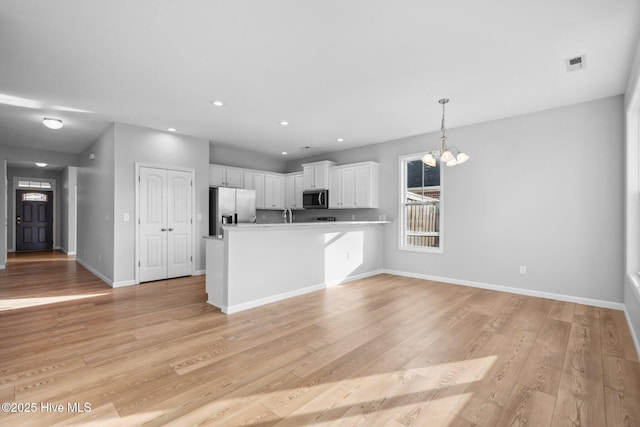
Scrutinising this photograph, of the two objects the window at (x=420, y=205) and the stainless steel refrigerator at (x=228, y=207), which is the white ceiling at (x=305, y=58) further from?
the stainless steel refrigerator at (x=228, y=207)

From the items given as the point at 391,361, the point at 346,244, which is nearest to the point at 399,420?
the point at 391,361

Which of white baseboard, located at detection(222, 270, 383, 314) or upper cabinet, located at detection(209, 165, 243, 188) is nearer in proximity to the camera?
white baseboard, located at detection(222, 270, 383, 314)

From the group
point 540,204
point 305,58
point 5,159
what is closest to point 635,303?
point 540,204

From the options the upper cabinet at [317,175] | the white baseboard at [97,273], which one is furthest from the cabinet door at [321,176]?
the white baseboard at [97,273]

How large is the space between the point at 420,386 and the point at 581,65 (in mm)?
3489

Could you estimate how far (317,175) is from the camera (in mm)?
7133

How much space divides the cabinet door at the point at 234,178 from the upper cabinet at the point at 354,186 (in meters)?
2.13

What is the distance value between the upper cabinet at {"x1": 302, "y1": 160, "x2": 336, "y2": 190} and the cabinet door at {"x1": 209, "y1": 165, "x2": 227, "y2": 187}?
1.91 metres

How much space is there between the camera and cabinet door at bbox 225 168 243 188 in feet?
22.6

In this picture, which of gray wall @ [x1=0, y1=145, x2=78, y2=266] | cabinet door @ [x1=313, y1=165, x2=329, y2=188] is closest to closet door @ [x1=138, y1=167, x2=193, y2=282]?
cabinet door @ [x1=313, y1=165, x2=329, y2=188]

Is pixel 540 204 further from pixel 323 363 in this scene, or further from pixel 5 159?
pixel 5 159

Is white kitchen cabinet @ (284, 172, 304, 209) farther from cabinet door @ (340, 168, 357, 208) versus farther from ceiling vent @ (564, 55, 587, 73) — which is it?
ceiling vent @ (564, 55, 587, 73)

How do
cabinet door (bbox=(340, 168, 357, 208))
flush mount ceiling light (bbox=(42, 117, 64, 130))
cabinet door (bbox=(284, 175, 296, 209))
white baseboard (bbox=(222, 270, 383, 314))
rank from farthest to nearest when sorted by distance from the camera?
cabinet door (bbox=(284, 175, 296, 209)), cabinet door (bbox=(340, 168, 357, 208)), flush mount ceiling light (bbox=(42, 117, 64, 130)), white baseboard (bbox=(222, 270, 383, 314))

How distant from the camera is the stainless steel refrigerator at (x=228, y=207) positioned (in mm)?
6285
